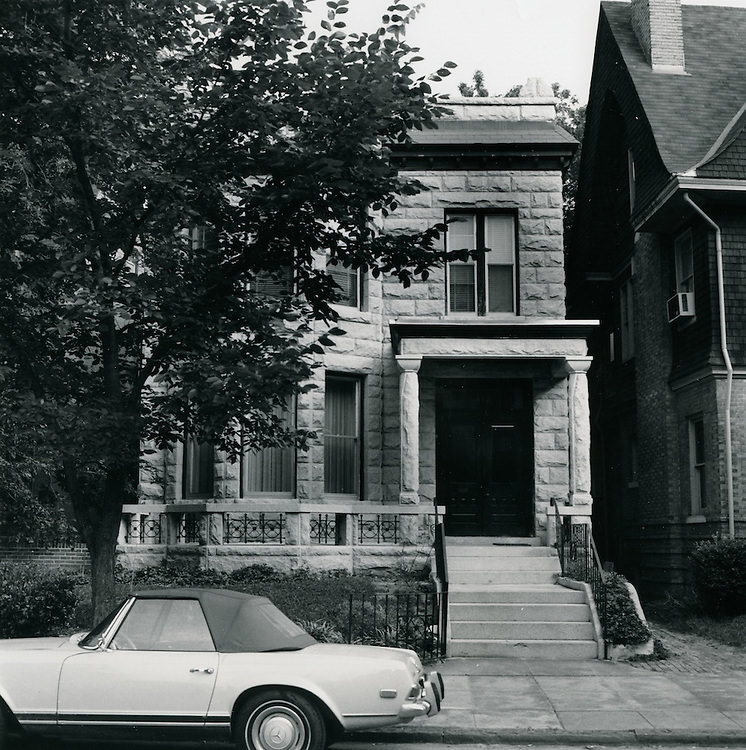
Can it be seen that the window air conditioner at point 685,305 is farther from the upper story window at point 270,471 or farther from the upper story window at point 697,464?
the upper story window at point 270,471

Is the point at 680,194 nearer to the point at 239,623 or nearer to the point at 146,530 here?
the point at 146,530

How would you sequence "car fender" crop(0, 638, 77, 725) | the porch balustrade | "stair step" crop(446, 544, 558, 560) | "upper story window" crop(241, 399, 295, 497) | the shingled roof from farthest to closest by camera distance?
the shingled roof
"upper story window" crop(241, 399, 295, 497)
the porch balustrade
"stair step" crop(446, 544, 558, 560)
"car fender" crop(0, 638, 77, 725)

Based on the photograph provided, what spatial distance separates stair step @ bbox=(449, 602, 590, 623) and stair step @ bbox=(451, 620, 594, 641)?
0.72ft

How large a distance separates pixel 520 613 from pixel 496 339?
17.2 ft

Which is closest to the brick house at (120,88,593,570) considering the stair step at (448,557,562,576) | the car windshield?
the stair step at (448,557,562,576)

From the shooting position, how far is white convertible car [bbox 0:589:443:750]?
8023 mm

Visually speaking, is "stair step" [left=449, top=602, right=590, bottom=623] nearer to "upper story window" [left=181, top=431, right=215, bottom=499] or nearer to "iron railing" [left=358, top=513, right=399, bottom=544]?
Answer: "iron railing" [left=358, top=513, right=399, bottom=544]

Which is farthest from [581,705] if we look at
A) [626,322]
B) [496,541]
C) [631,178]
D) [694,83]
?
[694,83]

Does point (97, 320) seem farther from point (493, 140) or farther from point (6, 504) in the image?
point (493, 140)

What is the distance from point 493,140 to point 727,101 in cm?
561

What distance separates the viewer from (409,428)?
17375 mm

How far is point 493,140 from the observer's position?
62.1 ft

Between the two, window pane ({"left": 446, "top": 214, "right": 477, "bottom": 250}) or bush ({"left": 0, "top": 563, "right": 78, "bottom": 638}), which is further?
window pane ({"left": 446, "top": 214, "right": 477, "bottom": 250})

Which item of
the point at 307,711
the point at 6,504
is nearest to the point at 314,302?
the point at 307,711
